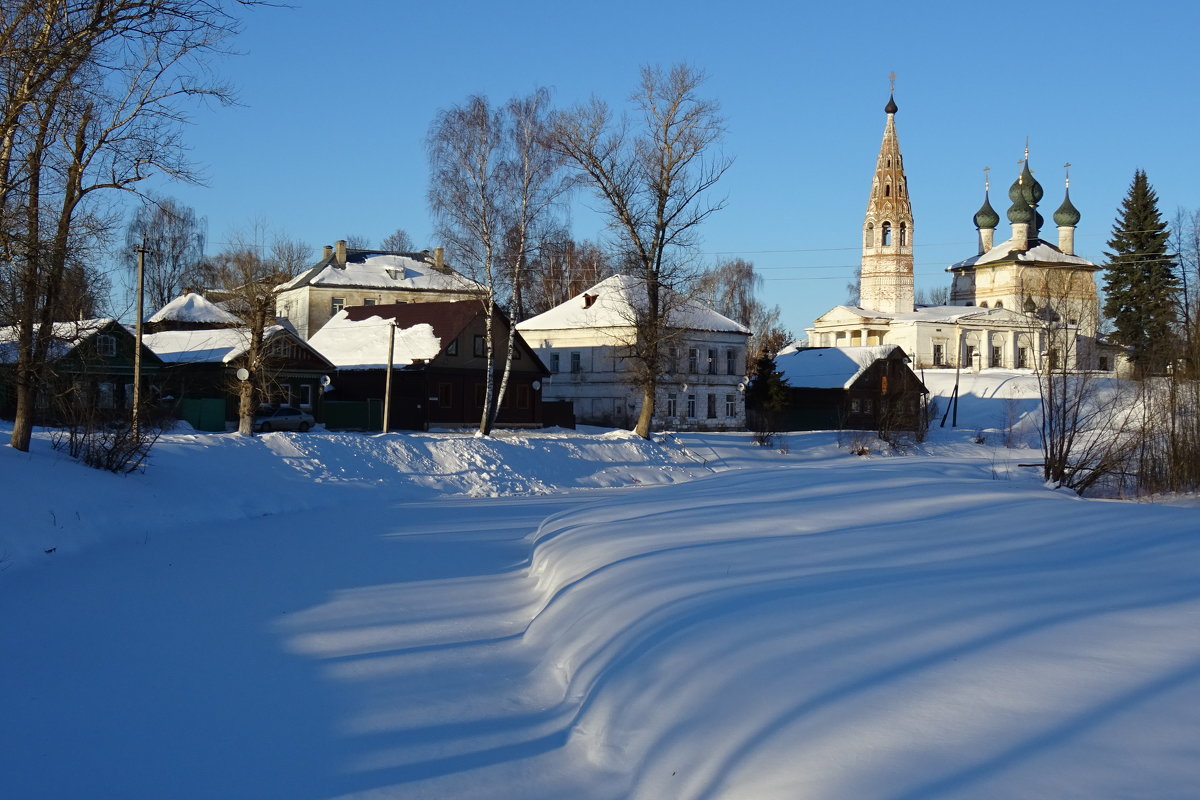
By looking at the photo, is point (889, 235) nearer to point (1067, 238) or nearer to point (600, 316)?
point (1067, 238)

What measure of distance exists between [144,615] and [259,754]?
4.81m

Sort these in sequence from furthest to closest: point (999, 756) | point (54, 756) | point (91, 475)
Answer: point (91, 475) → point (54, 756) → point (999, 756)

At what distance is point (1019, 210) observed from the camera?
96812 millimetres

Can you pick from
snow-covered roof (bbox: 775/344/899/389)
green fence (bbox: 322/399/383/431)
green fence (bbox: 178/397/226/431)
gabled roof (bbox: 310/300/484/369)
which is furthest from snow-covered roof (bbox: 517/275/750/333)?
green fence (bbox: 178/397/226/431)

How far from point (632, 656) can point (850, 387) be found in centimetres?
Result: 5662

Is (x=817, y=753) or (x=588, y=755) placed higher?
(x=817, y=753)

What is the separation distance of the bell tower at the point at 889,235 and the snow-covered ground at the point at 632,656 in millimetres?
71931

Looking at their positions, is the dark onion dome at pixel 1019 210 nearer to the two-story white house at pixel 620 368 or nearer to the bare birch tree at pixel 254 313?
the two-story white house at pixel 620 368

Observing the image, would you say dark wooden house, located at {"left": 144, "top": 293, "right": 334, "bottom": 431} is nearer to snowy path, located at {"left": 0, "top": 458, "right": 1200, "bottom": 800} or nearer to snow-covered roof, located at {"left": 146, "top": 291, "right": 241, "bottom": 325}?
snow-covered roof, located at {"left": 146, "top": 291, "right": 241, "bottom": 325}

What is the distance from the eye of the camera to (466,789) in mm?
6230

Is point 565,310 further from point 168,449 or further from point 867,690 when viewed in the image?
point 867,690

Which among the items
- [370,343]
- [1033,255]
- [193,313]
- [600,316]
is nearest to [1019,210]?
[1033,255]

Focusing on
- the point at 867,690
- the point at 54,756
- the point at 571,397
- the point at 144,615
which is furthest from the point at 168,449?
the point at 571,397

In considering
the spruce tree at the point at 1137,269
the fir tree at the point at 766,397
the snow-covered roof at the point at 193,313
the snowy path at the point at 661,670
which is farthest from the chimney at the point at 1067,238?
the snowy path at the point at 661,670
